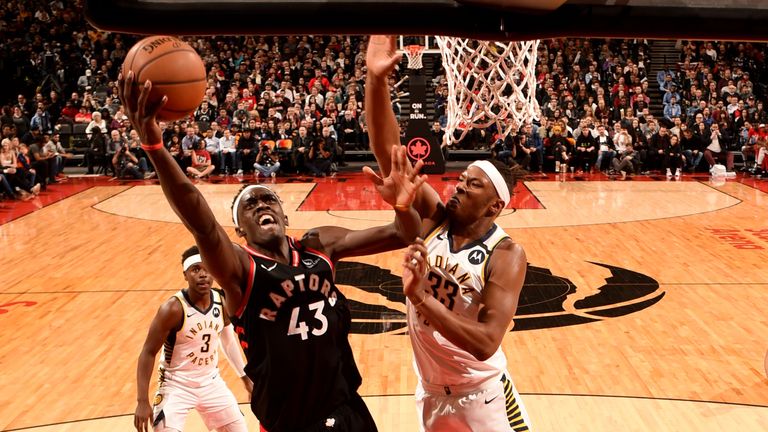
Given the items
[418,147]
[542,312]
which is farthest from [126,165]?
[542,312]

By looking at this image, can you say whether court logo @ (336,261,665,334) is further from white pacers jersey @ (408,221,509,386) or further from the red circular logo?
the red circular logo

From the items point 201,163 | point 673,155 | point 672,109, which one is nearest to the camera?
point 201,163

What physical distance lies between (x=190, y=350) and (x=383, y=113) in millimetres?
2264

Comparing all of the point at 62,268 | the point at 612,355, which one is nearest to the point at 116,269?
the point at 62,268

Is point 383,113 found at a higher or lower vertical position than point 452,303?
higher

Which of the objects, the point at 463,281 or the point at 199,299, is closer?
the point at 463,281

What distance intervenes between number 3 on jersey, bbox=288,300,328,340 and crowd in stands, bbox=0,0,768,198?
14.1 m

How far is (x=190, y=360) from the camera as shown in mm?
5125

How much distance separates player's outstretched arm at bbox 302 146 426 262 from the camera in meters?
3.36

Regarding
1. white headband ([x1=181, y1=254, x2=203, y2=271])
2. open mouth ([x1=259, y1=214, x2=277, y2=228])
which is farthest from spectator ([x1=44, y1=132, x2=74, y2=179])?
open mouth ([x1=259, y1=214, x2=277, y2=228])

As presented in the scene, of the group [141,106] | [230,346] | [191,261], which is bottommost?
[230,346]

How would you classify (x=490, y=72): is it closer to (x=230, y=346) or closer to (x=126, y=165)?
(x=230, y=346)

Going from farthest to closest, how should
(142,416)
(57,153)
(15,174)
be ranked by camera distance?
(57,153) → (15,174) → (142,416)

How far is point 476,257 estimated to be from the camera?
3809mm
